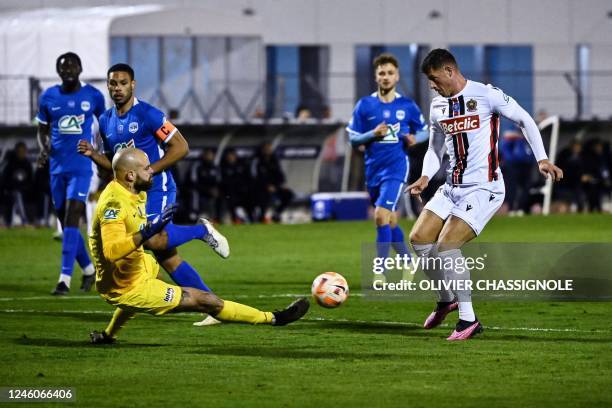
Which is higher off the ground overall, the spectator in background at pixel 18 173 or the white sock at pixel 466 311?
the white sock at pixel 466 311

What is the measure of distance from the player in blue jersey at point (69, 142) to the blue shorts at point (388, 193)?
10.8ft

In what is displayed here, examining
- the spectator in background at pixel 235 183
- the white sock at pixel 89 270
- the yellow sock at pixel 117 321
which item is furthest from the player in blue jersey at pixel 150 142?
the spectator in background at pixel 235 183

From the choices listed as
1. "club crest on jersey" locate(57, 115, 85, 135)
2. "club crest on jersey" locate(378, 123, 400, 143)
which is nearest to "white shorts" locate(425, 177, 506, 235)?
"club crest on jersey" locate(378, 123, 400, 143)

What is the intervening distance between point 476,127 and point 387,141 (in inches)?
200

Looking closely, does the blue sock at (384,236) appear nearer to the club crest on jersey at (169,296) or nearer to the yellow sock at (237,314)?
the yellow sock at (237,314)

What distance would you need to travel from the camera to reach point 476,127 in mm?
10961

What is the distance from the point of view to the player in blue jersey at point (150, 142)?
11641 millimetres

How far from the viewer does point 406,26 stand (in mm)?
41312

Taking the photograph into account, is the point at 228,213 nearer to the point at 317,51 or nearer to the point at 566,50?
the point at 317,51

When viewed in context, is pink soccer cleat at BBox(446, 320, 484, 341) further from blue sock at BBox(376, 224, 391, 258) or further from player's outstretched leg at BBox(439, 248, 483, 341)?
blue sock at BBox(376, 224, 391, 258)

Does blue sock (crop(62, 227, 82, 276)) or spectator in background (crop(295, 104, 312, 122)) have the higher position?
spectator in background (crop(295, 104, 312, 122))

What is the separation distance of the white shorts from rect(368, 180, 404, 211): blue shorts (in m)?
4.47

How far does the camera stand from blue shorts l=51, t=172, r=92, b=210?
50.8 ft

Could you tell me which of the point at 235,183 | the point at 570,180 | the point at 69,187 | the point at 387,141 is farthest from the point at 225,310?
the point at 570,180
